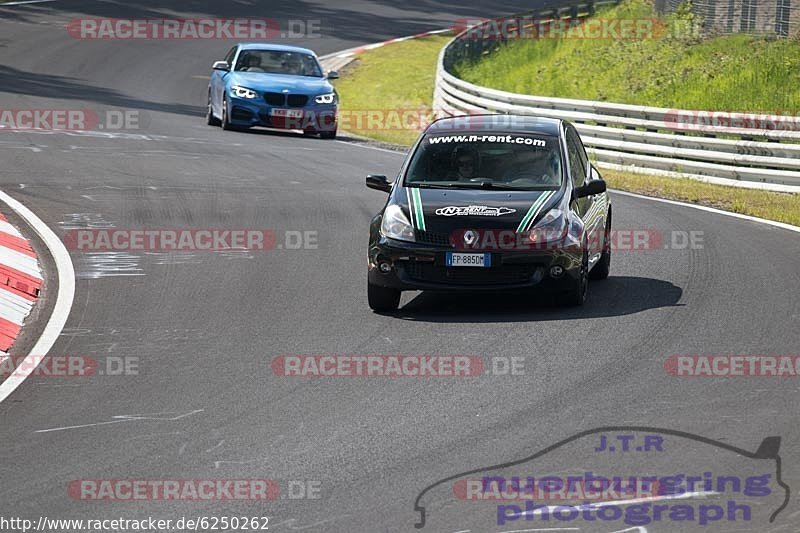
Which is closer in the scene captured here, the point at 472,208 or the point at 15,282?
the point at 472,208

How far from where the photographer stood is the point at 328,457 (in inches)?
291

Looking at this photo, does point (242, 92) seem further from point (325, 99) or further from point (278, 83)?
point (325, 99)

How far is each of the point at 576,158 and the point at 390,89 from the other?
23691mm

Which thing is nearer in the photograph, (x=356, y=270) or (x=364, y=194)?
(x=356, y=270)

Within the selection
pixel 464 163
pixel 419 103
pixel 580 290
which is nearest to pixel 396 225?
pixel 464 163

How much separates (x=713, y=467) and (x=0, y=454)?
12.3 ft

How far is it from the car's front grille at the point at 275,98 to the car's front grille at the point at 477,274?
15497 millimetres

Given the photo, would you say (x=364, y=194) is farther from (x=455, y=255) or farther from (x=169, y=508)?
(x=169, y=508)

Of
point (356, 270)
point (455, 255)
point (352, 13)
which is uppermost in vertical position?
point (455, 255)

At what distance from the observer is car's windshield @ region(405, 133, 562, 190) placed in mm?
12070

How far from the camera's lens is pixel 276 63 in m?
27.5

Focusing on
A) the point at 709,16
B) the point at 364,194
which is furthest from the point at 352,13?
Result: the point at 364,194
